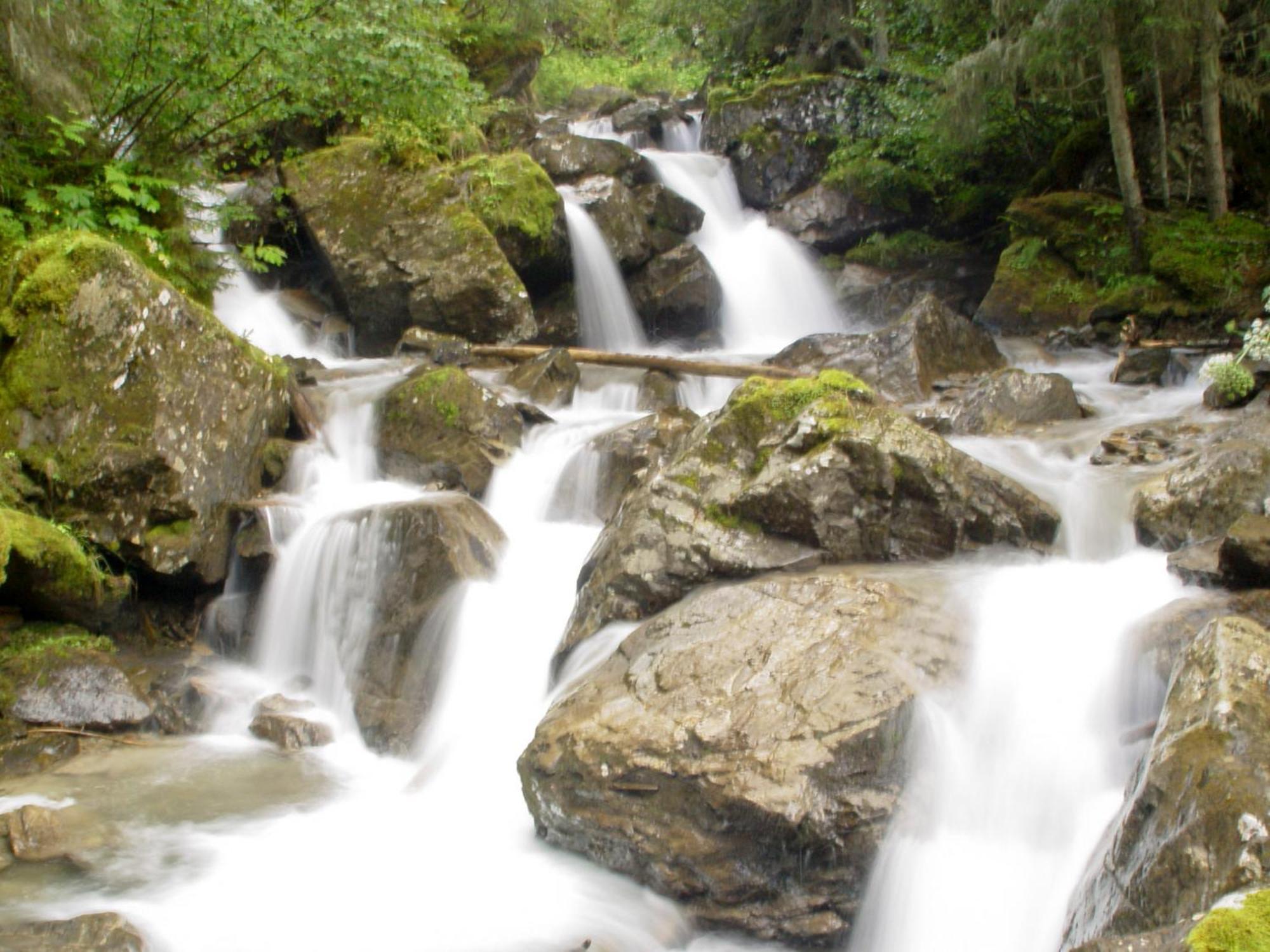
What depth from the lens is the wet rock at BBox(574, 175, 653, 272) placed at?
1406 centimetres

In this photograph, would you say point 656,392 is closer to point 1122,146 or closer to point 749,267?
point 749,267

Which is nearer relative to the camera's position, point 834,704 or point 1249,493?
point 834,704

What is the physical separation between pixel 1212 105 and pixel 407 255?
31.8ft

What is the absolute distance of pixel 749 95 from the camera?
18.2 metres

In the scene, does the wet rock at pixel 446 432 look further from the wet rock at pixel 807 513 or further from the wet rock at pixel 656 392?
the wet rock at pixel 807 513

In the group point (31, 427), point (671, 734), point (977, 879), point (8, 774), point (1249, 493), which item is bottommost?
point (8, 774)

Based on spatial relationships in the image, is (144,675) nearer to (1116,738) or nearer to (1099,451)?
(1116,738)

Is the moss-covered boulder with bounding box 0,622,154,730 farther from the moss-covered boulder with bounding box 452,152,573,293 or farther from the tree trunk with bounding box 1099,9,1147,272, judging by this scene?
the tree trunk with bounding box 1099,9,1147,272

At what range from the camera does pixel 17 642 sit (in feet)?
21.1

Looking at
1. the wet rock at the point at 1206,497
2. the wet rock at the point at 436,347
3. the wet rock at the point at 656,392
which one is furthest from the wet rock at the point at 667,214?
the wet rock at the point at 1206,497

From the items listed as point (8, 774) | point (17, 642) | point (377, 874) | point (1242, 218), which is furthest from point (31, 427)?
point (1242, 218)

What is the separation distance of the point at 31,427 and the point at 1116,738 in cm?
711

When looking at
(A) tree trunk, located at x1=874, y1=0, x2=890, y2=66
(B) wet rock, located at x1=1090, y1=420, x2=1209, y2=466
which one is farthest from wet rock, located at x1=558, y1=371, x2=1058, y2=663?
(A) tree trunk, located at x1=874, y1=0, x2=890, y2=66

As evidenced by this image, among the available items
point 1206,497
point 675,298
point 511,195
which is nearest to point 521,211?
point 511,195
